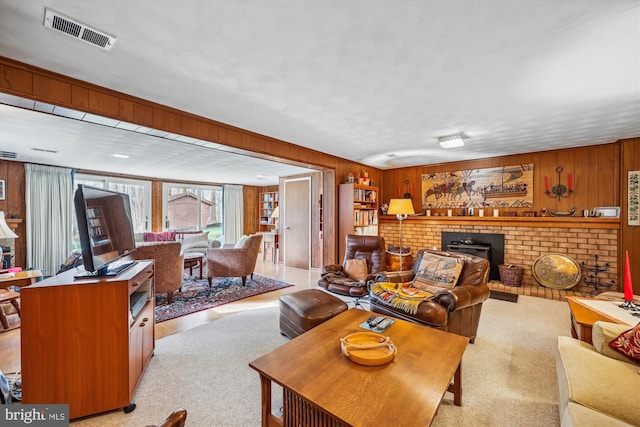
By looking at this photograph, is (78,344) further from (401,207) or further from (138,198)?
(138,198)

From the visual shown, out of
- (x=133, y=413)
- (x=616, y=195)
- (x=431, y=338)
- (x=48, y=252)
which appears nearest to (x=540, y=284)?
(x=616, y=195)

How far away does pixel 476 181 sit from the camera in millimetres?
5191

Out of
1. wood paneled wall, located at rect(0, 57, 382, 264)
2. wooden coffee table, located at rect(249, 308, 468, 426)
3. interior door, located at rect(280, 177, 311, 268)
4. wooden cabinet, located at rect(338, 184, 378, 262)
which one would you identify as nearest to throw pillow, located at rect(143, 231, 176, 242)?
interior door, located at rect(280, 177, 311, 268)

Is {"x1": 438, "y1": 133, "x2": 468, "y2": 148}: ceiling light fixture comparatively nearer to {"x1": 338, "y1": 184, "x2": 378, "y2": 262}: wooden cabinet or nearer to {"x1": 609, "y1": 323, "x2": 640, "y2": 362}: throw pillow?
{"x1": 338, "y1": 184, "x2": 378, "y2": 262}: wooden cabinet

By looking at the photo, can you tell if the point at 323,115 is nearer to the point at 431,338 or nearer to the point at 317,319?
the point at 317,319

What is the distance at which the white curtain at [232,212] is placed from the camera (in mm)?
8984

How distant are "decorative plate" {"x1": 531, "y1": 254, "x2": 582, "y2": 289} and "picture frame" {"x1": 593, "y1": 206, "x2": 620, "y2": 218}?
0.77 meters

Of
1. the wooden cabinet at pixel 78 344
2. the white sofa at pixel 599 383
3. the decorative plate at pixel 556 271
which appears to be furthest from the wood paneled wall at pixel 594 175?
the wooden cabinet at pixel 78 344

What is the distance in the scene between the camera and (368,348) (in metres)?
1.57

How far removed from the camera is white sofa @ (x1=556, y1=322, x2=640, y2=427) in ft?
3.92

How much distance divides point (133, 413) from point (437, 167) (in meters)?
5.81

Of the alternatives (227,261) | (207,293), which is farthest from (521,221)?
(207,293)

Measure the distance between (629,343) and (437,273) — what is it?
1492 mm

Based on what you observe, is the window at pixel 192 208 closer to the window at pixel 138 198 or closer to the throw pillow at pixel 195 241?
the window at pixel 138 198
